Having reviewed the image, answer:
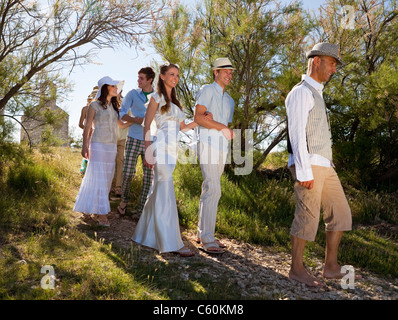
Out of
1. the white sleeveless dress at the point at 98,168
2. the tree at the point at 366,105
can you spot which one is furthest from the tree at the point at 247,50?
the white sleeveless dress at the point at 98,168

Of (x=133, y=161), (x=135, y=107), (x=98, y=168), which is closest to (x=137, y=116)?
(x=135, y=107)

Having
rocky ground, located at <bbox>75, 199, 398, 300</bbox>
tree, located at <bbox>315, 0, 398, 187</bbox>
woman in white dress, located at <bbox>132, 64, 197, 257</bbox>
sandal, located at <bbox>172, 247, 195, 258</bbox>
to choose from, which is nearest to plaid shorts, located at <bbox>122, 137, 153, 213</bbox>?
rocky ground, located at <bbox>75, 199, 398, 300</bbox>

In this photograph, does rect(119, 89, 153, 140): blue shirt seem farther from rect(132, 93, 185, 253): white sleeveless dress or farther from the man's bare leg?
the man's bare leg

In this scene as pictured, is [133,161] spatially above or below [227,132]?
below

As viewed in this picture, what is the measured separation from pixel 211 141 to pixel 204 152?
14cm

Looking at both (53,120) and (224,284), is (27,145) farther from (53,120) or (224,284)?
(224,284)

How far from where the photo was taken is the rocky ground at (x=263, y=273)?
3477mm

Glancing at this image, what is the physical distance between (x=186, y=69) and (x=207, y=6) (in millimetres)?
1376

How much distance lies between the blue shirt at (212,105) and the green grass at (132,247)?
51.6 inches

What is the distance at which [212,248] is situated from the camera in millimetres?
4348

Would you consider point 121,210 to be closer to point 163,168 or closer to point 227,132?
point 163,168

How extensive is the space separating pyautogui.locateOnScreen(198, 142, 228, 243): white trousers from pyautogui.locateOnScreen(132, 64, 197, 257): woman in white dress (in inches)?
11.6

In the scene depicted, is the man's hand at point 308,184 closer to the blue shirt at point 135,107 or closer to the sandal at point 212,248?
the sandal at point 212,248
